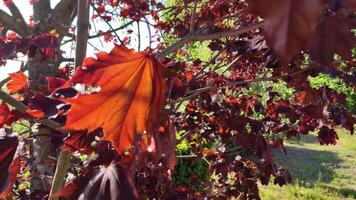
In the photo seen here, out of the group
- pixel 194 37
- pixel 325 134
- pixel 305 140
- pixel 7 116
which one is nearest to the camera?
pixel 7 116

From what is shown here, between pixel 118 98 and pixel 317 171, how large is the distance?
8790mm

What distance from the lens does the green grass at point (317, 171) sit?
716cm

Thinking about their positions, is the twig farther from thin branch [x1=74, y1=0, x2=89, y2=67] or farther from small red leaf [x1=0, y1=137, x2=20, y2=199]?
thin branch [x1=74, y1=0, x2=89, y2=67]

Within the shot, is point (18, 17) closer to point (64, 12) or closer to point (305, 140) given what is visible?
point (64, 12)

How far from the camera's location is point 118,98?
856 millimetres

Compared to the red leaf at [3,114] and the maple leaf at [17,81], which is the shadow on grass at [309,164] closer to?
the maple leaf at [17,81]

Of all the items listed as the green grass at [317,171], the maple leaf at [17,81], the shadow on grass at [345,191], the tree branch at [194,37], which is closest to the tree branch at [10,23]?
the maple leaf at [17,81]

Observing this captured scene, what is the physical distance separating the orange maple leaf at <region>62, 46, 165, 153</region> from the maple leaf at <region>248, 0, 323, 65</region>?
1.37ft

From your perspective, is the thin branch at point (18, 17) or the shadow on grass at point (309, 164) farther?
the shadow on grass at point (309, 164)

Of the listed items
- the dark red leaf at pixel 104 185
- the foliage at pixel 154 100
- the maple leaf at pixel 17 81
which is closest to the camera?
the foliage at pixel 154 100

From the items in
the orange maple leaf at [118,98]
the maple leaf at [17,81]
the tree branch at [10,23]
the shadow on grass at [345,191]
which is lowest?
the shadow on grass at [345,191]

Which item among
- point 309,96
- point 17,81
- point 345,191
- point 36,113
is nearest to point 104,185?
point 36,113

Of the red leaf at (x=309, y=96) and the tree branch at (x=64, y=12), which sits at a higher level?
the tree branch at (x=64, y=12)

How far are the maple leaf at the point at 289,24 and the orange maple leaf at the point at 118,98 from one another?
1.37 ft
